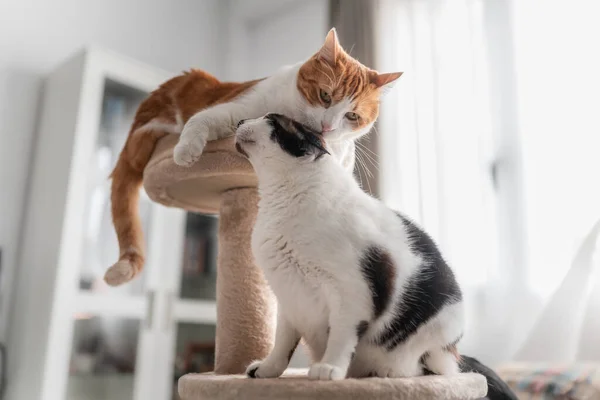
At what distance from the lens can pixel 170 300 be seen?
6.77 feet

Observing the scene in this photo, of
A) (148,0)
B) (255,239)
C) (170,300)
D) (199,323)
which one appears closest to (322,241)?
(255,239)

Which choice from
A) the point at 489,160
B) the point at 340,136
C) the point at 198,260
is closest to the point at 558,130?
the point at 489,160

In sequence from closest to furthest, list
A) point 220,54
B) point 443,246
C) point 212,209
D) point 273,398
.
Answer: point 273,398 < point 212,209 < point 443,246 < point 220,54

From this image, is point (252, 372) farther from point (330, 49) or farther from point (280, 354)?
point (330, 49)

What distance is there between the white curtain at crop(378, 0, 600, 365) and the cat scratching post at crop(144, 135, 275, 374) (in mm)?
859

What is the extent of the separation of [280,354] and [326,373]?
15 cm

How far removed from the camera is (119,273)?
963 millimetres

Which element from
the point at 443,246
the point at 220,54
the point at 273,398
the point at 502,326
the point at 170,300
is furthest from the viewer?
the point at 220,54

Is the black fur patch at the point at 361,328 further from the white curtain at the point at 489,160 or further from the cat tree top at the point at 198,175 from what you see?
the white curtain at the point at 489,160

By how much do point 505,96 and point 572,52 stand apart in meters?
0.23

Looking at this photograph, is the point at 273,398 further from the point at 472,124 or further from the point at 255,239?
the point at 472,124

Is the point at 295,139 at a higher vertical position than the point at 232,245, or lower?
higher

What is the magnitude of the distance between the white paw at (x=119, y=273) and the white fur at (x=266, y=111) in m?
0.24

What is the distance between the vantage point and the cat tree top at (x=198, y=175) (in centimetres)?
96
